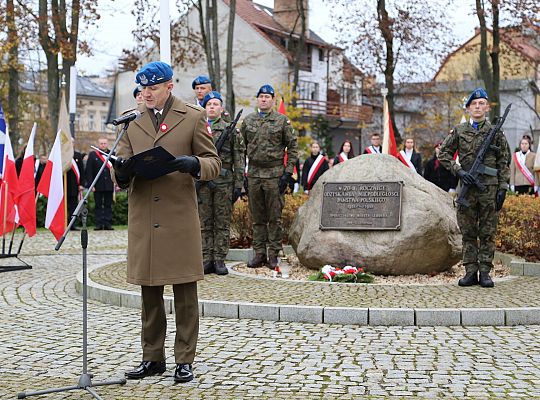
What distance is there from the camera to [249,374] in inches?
237

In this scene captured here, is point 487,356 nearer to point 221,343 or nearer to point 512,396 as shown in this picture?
point 512,396

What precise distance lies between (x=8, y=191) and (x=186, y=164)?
778 cm

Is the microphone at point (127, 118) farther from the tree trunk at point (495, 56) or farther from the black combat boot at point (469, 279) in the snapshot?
the tree trunk at point (495, 56)

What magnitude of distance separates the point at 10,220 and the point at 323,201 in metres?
4.98

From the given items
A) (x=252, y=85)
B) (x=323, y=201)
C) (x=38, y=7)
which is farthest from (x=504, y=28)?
(x=252, y=85)

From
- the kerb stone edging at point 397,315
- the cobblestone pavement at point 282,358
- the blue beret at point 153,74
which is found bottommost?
the cobblestone pavement at point 282,358

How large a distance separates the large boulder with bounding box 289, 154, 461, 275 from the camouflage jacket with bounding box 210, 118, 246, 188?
1.20 metres

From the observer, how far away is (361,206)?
10945 millimetres

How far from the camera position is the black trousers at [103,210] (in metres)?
20.5

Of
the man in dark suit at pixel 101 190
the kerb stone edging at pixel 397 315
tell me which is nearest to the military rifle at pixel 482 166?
the kerb stone edging at pixel 397 315

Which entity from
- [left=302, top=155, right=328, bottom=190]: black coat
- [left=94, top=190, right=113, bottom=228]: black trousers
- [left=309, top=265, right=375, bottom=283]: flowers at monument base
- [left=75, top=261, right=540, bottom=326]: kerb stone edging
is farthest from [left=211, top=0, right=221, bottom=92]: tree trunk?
[left=75, top=261, right=540, bottom=326]: kerb stone edging

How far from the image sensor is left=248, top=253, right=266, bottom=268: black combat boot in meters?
11.6

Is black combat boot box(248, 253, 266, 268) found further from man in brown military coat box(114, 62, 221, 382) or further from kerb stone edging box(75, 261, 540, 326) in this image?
man in brown military coat box(114, 62, 221, 382)

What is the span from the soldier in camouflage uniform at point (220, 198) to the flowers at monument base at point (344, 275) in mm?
1358
